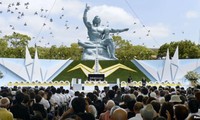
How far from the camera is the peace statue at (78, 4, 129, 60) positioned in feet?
170

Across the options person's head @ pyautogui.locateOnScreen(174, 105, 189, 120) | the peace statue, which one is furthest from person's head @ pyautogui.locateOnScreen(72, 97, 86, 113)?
the peace statue

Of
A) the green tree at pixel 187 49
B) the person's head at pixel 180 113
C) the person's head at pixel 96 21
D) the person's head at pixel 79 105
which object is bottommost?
the person's head at pixel 180 113

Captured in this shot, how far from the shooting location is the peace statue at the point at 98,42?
51.7m

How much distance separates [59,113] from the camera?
30.6 feet

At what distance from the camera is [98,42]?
172 feet

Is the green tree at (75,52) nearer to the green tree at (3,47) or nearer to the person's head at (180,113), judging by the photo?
the green tree at (3,47)

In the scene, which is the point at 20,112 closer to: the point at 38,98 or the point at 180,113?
the point at 180,113

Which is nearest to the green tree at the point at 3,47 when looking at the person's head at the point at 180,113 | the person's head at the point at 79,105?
the person's head at the point at 79,105

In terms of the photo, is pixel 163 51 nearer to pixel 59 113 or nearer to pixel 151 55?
pixel 151 55

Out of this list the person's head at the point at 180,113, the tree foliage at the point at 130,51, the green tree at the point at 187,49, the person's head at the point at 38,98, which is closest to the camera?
the person's head at the point at 180,113

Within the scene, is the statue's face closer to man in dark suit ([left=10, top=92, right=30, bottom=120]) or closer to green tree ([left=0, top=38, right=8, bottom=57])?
green tree ([left=0, top=38, right=8, bottom=57])

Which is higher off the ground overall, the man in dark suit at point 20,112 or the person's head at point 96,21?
the person's head at point 96,21

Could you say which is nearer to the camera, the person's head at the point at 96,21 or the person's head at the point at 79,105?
the person's head at the point at 79,105

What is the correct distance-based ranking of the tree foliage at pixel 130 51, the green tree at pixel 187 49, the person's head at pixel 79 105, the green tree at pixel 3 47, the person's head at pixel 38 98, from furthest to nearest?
1. the tree foliage at pixel 130 51
2. the green tree at pixel 3 47
3. the green tree at pixel 187 49
4. the person's head at pixel 38 98
5. the person's head at pixel 79 105
